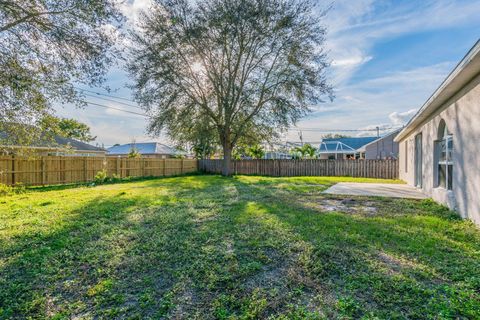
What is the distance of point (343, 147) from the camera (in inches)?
1296

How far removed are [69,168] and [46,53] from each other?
27.8 feet

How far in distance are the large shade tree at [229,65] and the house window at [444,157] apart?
8.75m

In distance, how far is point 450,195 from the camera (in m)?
5.88

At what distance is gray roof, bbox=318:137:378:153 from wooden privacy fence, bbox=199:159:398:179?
591 inches

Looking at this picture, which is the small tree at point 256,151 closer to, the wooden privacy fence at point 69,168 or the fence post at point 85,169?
the wooden privacy fence at point 69,168

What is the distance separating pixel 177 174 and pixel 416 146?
1563 cm

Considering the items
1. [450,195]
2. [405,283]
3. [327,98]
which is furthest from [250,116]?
[405,283]

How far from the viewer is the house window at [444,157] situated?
6203 millimetres

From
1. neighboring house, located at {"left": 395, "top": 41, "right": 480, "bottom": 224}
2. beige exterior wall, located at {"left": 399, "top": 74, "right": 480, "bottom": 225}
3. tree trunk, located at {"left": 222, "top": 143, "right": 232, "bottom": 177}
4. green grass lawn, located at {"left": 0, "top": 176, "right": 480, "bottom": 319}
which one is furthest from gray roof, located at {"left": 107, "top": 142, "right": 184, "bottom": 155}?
beige exterior wall, located at {"left": 399, "top": 74, "right": 480, "bottom": 225}

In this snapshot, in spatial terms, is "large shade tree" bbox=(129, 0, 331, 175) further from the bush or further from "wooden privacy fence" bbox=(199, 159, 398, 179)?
the bush

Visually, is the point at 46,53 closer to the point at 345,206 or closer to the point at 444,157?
the point at 345,206

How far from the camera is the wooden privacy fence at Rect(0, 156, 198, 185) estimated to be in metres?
10.9

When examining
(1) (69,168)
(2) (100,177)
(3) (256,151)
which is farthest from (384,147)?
(1) (69,168)

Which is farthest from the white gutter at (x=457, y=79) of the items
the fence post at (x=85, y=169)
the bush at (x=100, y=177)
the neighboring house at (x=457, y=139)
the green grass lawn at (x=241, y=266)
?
the fence post at (x=85, y=169)
